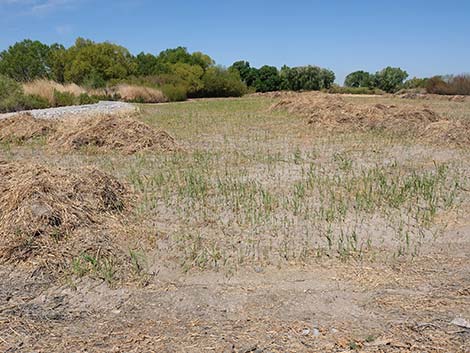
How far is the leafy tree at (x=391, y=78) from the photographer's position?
178 feet

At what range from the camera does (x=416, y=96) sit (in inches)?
1350

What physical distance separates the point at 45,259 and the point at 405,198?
4.46m

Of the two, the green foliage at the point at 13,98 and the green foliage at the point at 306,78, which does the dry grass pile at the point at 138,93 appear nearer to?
the green foliage at the point at 13,98

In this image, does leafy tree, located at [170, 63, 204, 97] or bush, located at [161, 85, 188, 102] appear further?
leafy tree, located at [170, 63, 204, 97]

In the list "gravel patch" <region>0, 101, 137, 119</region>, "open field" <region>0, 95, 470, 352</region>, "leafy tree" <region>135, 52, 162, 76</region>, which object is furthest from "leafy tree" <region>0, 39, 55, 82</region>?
"open field" <region>0, 95, 470, 352</region>

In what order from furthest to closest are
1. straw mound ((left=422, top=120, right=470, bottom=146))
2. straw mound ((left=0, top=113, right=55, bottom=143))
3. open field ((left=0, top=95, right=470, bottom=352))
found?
straw mound ((left=0, top=113, right=55, bottom=143)), straw mound ((left=422, top=120, right=470, bottom=146)), open field ((left=0, top=95, right=470, bottom=352))

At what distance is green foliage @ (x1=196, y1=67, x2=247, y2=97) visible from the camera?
4094cm

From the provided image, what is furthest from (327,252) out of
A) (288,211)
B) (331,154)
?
(331,154)

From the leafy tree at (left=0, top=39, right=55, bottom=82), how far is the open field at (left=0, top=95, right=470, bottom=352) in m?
33.2

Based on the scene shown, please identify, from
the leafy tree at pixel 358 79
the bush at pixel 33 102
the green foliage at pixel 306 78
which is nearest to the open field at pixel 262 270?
the bush at pixel 33 102

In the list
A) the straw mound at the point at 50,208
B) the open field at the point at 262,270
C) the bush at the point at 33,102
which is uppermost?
the bush at the point at 33,102

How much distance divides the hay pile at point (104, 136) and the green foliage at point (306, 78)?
4311 centimetres

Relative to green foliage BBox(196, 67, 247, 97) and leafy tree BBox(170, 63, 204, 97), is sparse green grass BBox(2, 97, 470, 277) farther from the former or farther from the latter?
green foliage BBox(196, 67, 247, 97)

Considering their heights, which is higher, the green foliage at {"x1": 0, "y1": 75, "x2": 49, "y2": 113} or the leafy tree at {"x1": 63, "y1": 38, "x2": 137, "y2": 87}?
the leafy tree at {"x1": 63, "y1": 38, "x2": 137, "y2": 87}
